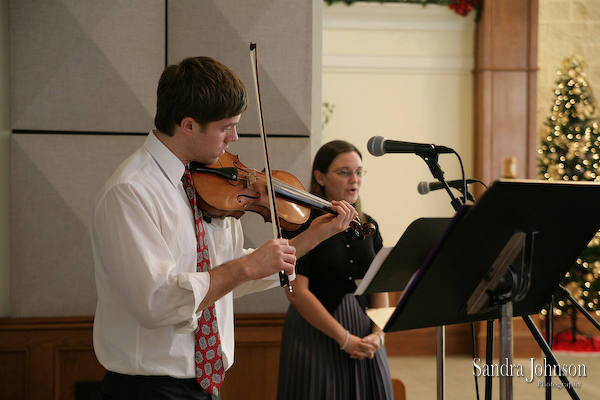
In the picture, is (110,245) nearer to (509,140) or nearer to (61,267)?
(61,267)

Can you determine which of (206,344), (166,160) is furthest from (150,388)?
(166,160)

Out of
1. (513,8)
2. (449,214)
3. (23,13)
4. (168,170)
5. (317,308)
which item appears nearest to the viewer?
(168,170)

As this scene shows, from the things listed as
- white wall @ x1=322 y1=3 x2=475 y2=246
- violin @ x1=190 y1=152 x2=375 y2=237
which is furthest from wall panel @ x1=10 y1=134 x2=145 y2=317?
white wall @ x1=322 y1=3 x2=475 y2=246

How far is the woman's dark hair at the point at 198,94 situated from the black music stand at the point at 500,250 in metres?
0.68

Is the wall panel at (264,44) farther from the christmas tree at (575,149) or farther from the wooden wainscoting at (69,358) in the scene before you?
the christmas tree at (575,149)

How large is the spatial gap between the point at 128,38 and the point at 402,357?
4.04 m

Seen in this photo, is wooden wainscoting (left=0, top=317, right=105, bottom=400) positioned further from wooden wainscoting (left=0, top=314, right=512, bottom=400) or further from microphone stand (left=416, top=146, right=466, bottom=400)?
microphone stand (left=416, top=146, right=466, bottom=400)

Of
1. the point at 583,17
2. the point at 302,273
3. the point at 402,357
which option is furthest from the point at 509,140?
the point at 302,273

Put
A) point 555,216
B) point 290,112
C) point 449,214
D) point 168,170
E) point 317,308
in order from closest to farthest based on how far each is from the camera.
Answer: point 555,216 → point 168,170 → point 317,308 → point 290,112 → point 449,214

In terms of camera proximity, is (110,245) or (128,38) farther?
(128,38)

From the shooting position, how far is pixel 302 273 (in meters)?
2.42

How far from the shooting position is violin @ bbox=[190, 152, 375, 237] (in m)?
1.68

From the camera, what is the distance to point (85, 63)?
8.72 ft

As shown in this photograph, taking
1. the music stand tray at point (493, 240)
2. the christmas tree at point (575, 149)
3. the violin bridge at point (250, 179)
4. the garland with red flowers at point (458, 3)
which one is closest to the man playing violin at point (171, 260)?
the violin bridge at point (250, 179)
